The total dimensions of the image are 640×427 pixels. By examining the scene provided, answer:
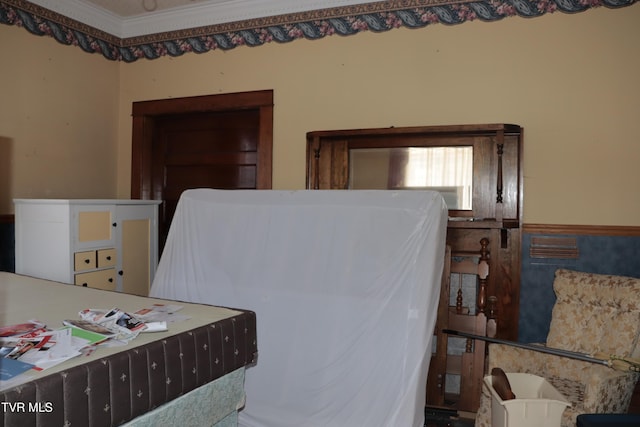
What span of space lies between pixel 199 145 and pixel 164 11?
3.77ft

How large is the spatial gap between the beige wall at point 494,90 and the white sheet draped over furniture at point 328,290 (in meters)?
1.32

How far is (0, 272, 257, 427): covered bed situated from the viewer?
101cm

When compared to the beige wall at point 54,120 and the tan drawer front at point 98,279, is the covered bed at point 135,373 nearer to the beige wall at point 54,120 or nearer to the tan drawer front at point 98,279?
the tan drawer front at point 98,279

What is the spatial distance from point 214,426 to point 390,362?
784 millimetres

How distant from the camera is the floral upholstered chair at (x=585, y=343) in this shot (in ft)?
7.51

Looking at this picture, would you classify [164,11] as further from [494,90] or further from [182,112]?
[494,90]

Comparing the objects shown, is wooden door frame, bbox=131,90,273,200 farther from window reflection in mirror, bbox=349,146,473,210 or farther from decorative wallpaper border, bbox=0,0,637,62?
window reflection in mirror, bbox=349,146,473,210

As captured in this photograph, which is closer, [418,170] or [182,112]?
[418,170]

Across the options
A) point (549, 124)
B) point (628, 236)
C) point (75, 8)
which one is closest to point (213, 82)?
point (75, 8)

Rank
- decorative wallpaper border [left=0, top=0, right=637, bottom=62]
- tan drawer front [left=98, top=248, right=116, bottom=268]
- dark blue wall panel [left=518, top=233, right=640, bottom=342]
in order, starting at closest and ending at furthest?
dark blue wall panel [left=518, top=233, right=640, bottom=342]
decorative wallpaper border [left=0, top=0, right=637, bottom=62]
tan drawer front [left=98, top=248, right=116, bottom=268]

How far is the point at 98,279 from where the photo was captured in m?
3.39

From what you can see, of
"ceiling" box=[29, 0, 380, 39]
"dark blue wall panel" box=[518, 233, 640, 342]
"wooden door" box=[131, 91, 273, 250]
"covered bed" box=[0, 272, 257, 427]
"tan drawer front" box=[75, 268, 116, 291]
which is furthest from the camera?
"wooden door" box=[131, 91, 273, 250]

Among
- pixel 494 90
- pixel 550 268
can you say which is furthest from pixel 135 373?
pixel 494 90

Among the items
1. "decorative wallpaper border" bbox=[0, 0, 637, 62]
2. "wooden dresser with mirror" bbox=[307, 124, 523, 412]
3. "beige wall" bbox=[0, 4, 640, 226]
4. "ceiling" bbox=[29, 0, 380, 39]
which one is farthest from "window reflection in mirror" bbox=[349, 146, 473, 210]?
"ceiling" bbox=[29, 0, 380, 39]
